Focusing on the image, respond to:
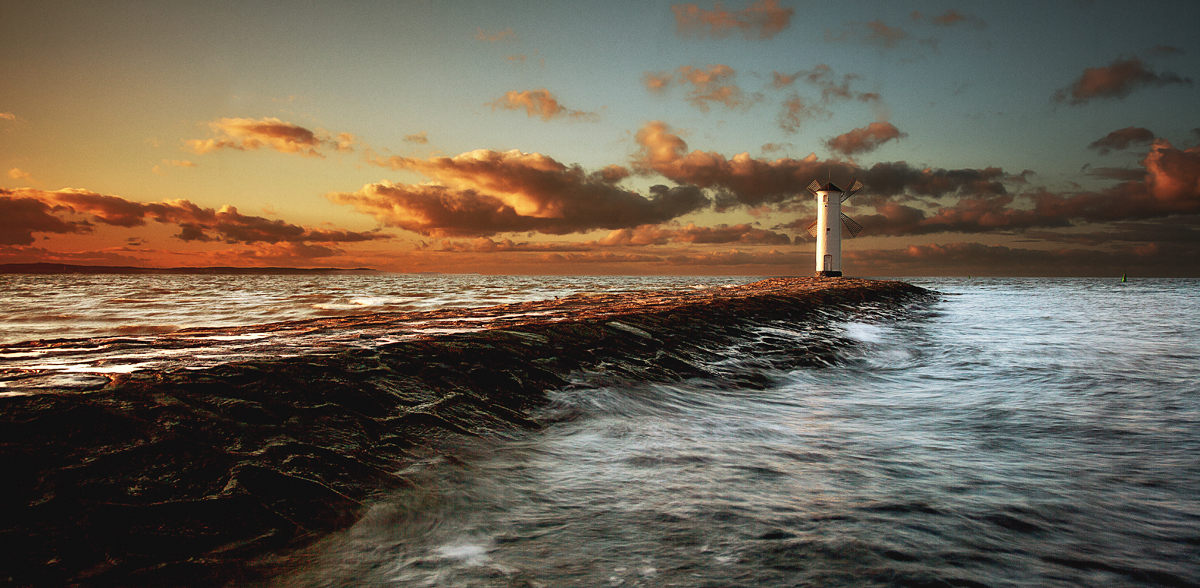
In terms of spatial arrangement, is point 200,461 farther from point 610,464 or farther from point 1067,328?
point 1067,328

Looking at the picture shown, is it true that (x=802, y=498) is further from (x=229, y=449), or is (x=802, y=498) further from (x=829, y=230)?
(x=829, y=230)

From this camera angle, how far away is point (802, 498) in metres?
3.20

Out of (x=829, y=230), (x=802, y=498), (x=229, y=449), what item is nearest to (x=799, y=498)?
(x=802, y=498)

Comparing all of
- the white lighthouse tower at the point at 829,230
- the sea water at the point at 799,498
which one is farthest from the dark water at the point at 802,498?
the white lighthouse tower at the point at 829,230

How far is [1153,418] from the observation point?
5.40 metres

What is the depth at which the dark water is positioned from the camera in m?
2.43

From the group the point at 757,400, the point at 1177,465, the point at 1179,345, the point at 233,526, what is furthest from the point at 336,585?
the point at 1179,345

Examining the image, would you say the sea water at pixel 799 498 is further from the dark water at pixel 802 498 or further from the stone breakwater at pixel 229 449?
the stone breakwater at pixel 229 449

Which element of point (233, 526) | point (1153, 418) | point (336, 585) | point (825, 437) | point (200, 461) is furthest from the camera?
point (1153, 418)

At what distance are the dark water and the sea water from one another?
14mm

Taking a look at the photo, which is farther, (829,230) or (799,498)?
(829,230)

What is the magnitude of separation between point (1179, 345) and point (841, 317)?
20.7ft

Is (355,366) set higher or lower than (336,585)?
higher

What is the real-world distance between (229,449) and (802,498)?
10.7ft
